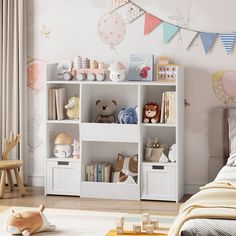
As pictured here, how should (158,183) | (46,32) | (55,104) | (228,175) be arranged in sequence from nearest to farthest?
(228,175), (158,183), (55,104), (46,32)

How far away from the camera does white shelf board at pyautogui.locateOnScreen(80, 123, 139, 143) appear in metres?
5.43

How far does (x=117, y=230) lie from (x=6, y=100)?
6.84 feet

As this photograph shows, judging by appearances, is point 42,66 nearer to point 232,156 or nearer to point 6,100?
point 6,100

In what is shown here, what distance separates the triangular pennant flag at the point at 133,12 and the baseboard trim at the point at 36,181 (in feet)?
5.05

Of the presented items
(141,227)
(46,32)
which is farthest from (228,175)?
(46,32)

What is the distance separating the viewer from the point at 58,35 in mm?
5785

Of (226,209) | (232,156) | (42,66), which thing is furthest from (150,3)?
(226,209)

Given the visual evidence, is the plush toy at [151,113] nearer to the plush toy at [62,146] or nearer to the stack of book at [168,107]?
the stack of book at [168,107]

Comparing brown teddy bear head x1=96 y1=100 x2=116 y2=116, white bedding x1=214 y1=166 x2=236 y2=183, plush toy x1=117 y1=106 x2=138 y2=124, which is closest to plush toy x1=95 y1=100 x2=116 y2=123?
brown teddy bear head x1=96 y1=100 x2=116 y2=116

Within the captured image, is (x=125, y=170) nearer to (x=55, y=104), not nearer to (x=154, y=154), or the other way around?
(x=154, y=154)

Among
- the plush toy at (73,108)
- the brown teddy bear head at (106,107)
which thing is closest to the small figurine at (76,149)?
the plush toy at (73,108)

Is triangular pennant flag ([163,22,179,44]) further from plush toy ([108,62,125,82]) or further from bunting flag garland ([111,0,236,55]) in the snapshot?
plush toy ([108,62,125,82])

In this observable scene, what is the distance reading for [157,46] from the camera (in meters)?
5.61

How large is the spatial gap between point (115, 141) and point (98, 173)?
32 cm
